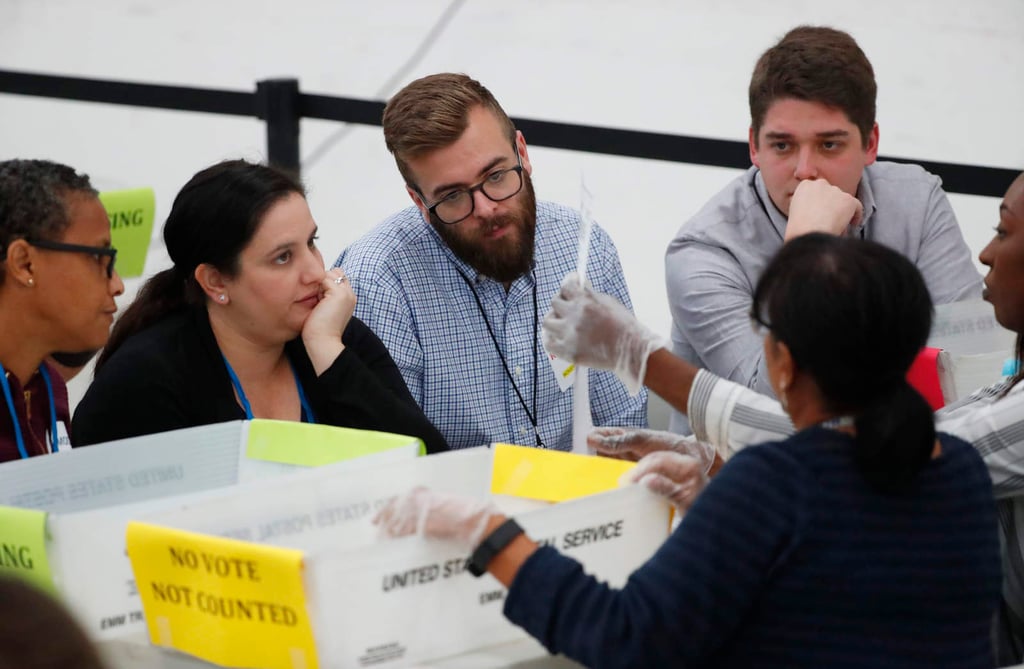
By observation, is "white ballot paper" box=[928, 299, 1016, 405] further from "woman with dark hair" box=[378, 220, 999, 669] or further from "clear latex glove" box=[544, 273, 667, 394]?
"woman with dark hair" box=[378, 220, 999, 669]

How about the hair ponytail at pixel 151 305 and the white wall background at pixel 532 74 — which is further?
the white wall background at pixel 532 74

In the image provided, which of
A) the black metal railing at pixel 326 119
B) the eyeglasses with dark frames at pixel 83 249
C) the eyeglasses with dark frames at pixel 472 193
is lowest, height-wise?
the eyeglasses with dark frames at pixel 83 249

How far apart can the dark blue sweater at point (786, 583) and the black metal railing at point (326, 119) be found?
207cm

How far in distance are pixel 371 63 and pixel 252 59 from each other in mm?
678

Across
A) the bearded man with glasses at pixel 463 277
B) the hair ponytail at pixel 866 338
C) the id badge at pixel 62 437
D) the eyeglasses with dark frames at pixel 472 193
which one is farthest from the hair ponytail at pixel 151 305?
the hair ponytail at pixel 866 338

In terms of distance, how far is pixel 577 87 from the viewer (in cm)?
614

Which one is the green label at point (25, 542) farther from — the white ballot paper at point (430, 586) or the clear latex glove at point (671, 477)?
the clear latex glove at point (671, 477)

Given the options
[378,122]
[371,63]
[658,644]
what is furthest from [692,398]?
[371,63]

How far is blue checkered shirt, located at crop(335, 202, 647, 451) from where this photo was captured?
94.0 inches

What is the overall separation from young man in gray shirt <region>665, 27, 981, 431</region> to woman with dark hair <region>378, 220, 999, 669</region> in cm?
98

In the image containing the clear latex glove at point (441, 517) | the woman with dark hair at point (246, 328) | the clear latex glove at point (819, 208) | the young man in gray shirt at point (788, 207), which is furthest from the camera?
the young man in gray shirt at point (788, 207)

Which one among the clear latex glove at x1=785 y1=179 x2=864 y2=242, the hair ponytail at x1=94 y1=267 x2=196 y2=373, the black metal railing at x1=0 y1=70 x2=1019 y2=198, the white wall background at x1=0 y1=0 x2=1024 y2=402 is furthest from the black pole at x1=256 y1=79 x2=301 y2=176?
the clear latex glove at x1=785 y1=179 x2=864 y2=242

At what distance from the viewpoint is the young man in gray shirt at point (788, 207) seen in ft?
7.52

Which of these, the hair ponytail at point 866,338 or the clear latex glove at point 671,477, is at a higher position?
the hair ponytail at point 866,338
